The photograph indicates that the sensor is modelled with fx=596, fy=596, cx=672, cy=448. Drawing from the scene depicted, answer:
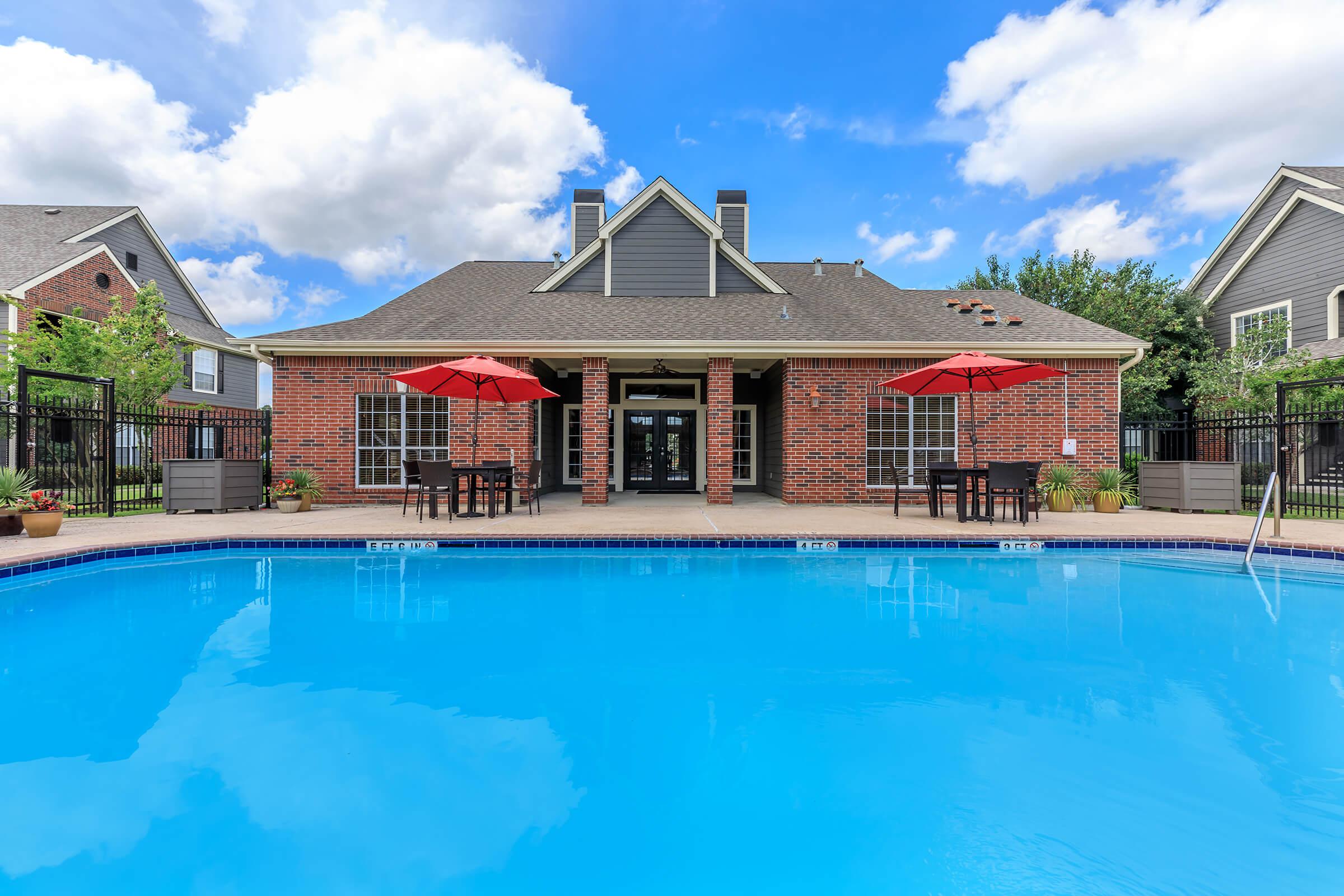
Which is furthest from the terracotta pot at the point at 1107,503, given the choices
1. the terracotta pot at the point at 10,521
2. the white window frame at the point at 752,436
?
the terracotta pot at the point at 10,521

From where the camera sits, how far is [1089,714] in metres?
2.94

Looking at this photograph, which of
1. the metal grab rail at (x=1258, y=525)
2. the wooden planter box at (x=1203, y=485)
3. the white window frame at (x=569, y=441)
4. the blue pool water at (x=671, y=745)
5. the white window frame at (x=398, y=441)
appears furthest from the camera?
the white window frame at (x=569, y=441)

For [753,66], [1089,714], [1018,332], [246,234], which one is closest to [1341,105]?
[1018,332]

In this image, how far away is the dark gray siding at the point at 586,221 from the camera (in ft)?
49.9

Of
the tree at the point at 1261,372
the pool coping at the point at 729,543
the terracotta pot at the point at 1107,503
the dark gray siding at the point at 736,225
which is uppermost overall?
the dark gray siding at the point at 736,225

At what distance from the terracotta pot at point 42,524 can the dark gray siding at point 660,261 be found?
32.2 ft

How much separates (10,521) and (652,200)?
11693 millimetres

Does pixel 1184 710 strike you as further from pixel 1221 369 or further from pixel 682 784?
pixel 1221 369

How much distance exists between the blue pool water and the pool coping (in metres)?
2.06

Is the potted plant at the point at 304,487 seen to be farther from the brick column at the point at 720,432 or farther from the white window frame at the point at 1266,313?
the white window frame at the point at 1266,313

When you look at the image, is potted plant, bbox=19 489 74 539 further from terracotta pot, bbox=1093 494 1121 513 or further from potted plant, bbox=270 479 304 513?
terracotta pot, bbox=1093 494 1121 513

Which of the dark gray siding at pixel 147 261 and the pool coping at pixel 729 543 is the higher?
the dark gray siding at pixel 147 261

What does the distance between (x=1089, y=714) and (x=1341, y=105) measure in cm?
2527

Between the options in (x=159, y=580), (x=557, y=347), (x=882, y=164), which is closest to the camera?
(x=159, y=580)
